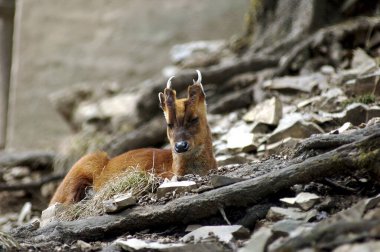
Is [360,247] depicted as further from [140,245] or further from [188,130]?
[188,130]

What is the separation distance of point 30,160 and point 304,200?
7.51m

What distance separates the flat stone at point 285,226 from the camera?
4.70 metres

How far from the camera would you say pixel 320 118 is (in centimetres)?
845

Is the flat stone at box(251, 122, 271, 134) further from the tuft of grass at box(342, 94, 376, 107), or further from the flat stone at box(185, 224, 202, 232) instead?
the flat stone at box(185, 224, 202, 232)

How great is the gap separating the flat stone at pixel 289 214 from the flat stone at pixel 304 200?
4cm

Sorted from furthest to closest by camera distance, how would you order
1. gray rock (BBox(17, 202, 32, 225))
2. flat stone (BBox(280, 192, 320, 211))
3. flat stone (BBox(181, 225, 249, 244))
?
gray rock (BBox(17, 202, 32, 225))
flat stone (BBox(280, 192, 320, 211))
flat stone (BBox(181, 225, 249, 244))

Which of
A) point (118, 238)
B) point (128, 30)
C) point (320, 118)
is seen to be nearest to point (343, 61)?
point (320, 118)

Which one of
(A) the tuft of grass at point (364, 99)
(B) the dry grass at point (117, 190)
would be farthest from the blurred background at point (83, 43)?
(B) the dry grass at point (117, 190)

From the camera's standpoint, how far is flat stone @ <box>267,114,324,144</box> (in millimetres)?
8195

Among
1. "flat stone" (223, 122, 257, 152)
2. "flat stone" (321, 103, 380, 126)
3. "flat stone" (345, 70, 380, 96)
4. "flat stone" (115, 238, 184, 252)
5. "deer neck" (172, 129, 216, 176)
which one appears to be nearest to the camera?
"flat stone" (115, 238, 184, 252)

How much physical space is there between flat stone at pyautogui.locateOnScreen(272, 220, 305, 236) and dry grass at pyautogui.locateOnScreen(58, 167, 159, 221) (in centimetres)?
172

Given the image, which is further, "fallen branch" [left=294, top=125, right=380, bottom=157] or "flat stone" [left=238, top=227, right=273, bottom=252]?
"fallen branch" [left=294, top=125, right=380, bottom=157]

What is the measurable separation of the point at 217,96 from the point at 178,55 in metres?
3.93

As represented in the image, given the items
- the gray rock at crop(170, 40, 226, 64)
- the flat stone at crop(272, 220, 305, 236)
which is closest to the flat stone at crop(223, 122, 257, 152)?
the flat stone at crop(272, 220, 305, 236)
